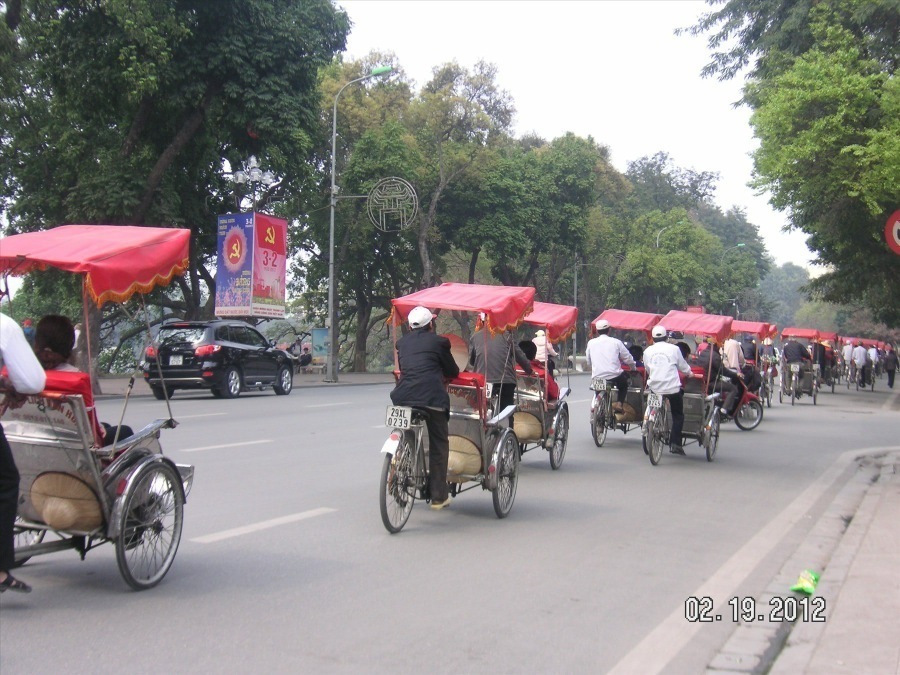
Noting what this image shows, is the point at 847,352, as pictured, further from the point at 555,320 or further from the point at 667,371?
the point at 555,320

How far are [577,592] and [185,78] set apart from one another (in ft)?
69.7

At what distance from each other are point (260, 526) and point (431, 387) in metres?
1.78

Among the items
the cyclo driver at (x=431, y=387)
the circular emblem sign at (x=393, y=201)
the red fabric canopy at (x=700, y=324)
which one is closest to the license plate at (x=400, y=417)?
the cyclo driver at (x=431, y=387)

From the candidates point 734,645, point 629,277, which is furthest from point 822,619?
point 629,277

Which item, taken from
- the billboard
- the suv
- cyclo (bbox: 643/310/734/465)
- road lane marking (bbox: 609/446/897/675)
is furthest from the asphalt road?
the billboard

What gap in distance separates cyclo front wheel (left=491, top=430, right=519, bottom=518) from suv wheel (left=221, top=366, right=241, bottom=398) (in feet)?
47.4

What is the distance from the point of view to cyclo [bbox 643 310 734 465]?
12.6 metres

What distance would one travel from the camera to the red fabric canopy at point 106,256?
214 inches

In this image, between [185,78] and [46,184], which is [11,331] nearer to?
[185,78]

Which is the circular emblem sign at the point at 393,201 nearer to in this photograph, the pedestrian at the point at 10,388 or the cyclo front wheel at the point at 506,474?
the cyclo front wheel at the point at 506,474

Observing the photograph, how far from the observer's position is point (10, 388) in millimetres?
4836

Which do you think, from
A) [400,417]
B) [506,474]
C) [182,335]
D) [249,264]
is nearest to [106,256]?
[400,417]

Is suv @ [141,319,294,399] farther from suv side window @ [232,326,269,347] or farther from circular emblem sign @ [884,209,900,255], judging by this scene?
circular emblem sign @ [884,209,900,255]

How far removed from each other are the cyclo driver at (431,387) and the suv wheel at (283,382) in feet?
56.3
